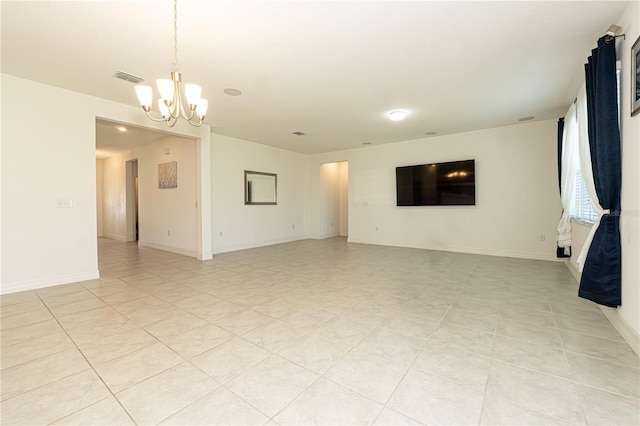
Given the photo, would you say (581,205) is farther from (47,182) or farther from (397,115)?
(47,182)

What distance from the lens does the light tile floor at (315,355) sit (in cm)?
146

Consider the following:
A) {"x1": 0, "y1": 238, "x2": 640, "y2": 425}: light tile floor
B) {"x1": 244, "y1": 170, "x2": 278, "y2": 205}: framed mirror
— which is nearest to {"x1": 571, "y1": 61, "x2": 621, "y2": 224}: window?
{"x1": 0, "y1": 238, "x2": 640, "y2": 425}: light tile floor

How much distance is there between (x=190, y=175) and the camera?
227 inches

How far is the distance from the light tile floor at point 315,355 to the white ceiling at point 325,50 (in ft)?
8.45

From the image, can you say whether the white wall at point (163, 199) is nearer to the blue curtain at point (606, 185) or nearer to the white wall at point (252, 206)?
the white wall at point (252, 206)

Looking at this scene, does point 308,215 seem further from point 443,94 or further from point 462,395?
point 462,395

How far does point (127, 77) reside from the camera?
10.8ft

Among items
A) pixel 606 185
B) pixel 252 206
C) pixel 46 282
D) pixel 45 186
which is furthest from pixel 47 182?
pixel 606 185

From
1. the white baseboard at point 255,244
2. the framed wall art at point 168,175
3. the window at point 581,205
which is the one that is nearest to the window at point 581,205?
the window at point 581,205

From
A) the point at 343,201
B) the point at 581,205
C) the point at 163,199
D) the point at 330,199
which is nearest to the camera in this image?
the point at 581,205

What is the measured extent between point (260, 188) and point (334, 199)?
270 cm

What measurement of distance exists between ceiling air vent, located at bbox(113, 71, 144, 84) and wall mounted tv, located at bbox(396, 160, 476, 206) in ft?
17.6

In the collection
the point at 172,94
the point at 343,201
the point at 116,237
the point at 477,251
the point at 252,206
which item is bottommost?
the point at 477,251

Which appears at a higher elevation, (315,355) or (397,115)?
(397,115)
